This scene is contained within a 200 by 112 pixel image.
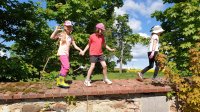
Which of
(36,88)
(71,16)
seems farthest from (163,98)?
(71,16)

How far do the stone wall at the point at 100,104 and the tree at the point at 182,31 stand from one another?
9.56 m

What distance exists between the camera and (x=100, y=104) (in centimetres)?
726

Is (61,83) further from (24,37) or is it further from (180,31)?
(180,31)

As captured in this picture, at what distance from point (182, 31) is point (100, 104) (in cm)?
1246

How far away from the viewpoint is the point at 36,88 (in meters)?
7.39

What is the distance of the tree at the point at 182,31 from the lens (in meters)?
17.6

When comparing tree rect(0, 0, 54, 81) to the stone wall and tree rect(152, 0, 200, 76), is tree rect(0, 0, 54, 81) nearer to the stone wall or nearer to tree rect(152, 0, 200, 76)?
the stone wall

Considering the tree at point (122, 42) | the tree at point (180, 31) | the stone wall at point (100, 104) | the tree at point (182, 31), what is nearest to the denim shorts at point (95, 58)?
the stone wall at point (100, 104)

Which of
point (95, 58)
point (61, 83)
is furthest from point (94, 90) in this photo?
point (95, 58)

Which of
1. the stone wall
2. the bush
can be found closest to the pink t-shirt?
the stone wall

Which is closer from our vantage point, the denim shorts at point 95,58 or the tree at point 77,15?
the denim shorts at point 95,58

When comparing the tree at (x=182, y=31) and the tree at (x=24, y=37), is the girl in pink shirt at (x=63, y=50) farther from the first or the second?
the tree at (x=182, y=31)

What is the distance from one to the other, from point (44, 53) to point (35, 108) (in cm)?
576

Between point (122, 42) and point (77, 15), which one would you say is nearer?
point (77, 15)
